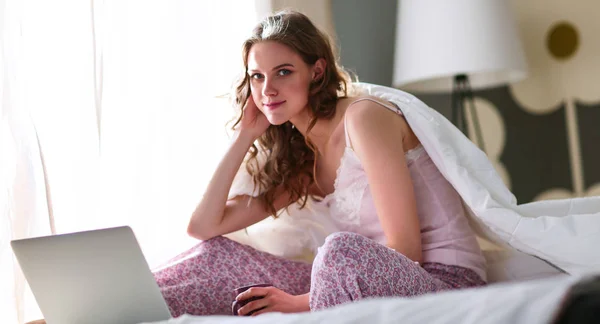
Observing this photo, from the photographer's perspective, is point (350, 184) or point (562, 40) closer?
point (350, 184)

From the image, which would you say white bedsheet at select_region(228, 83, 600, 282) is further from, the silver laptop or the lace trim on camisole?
the silver laptop

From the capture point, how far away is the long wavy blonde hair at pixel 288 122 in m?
1.77

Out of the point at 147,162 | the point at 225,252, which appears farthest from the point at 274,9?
the point at 225,252

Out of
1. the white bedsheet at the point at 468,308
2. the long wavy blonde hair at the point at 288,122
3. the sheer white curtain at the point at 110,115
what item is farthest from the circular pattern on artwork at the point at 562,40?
the white bedsheet at the point at 468,308

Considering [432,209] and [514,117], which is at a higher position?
[514,117]

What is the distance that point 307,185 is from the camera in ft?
6.41

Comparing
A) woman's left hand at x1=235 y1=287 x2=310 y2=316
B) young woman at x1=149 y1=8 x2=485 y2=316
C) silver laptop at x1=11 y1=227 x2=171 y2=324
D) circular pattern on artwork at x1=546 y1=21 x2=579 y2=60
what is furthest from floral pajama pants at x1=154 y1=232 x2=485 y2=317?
circular pattern on artwork at x1=546 y1=21 x2=579 y2=60

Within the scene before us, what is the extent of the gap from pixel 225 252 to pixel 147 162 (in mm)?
382

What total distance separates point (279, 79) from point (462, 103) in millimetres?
1397

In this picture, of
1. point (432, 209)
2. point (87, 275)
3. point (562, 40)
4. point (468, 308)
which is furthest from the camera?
point (562, 40)

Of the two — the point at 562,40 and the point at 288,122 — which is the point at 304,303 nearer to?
the point at 288,122

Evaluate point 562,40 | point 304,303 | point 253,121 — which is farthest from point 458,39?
point 304,303

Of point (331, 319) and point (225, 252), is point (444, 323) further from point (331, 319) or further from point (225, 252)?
point (225, 252)

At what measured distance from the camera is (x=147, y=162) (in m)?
2.02
